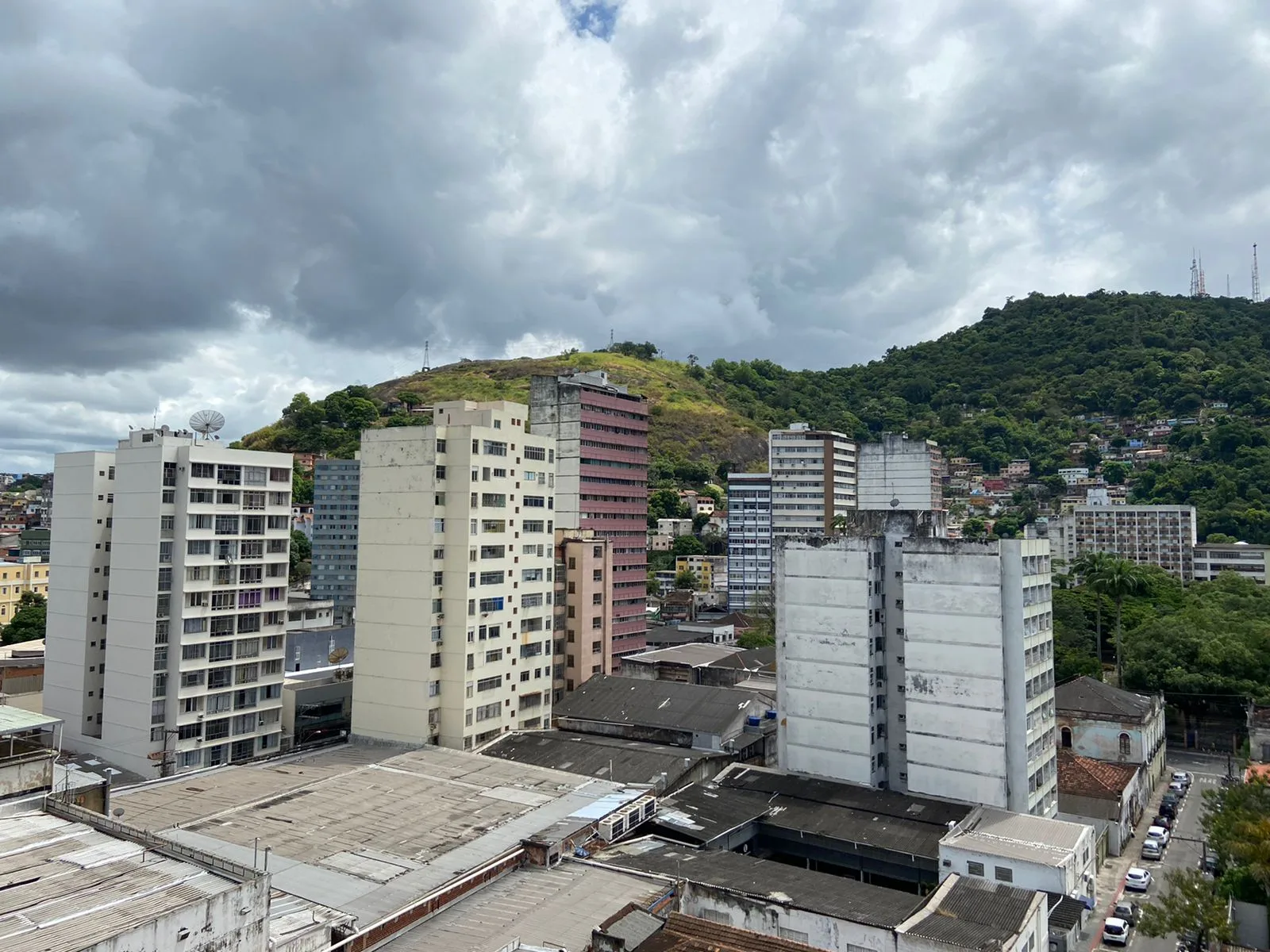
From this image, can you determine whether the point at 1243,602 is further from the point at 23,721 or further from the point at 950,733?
the point at 23,721

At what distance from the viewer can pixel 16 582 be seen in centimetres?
9344

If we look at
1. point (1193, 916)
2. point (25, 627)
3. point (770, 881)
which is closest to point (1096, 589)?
point (1193, 916)

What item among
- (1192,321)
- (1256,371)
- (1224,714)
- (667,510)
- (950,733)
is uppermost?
(1192,321)

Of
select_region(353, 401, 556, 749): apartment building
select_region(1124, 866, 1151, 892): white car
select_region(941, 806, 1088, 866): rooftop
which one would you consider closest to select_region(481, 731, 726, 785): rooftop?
select_region(353, 401, 556, 749): apartment building

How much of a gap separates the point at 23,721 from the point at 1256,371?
19411 centimetres

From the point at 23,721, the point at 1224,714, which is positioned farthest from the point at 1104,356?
the point at 23,721

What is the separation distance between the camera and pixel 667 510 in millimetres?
155125

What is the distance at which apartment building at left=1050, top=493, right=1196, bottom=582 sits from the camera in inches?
4582

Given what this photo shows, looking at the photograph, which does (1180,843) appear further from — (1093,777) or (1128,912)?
(1128,912)

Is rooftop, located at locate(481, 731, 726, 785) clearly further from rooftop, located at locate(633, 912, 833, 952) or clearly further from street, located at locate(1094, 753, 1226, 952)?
street, located at locate(1094, 753, 1226, 952)

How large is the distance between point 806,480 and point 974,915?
89060 mm

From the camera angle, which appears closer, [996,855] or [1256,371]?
[996,855]

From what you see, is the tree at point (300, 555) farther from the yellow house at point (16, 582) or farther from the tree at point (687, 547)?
the tree at point (687, 547)

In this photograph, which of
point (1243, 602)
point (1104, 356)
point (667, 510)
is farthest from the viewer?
point (1104, 356)
